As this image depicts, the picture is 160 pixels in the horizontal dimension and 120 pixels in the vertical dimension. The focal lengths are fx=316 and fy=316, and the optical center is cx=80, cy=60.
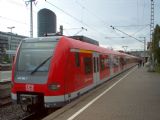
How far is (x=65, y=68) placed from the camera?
10.7 metres

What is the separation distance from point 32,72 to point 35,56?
0.64 meters

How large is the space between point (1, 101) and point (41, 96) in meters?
5.46

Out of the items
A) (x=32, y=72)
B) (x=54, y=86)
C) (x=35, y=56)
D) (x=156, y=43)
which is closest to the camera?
(x=54, y=86)

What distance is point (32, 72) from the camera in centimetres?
1091

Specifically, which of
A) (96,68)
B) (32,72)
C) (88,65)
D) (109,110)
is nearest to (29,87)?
(32,72)

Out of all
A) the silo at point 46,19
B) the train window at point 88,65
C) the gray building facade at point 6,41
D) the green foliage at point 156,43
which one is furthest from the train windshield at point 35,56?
the gray building facade at point 6,41

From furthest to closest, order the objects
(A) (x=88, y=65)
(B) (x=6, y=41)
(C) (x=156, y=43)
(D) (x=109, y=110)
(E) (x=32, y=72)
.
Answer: (B) (x=6, y=41), (C) (x=156, y=43), (A) (x=88, y=65), (E) (x=32, y=72), (D) (x=109, y=110)

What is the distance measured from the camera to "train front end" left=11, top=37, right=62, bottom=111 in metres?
10.5

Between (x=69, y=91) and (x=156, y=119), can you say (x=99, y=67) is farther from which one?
(x=156, y=119)

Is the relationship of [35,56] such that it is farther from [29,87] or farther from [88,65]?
[88,65]

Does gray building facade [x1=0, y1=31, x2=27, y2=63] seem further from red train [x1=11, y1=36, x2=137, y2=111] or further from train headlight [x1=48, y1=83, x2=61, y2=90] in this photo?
train headlight [x1=48, y1=83, x2=61, y2=90]

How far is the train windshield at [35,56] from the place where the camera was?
1091cm

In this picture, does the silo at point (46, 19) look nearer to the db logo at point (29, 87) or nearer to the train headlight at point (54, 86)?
the db logo at point (29, 87)

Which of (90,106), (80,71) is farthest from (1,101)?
(90,106)
